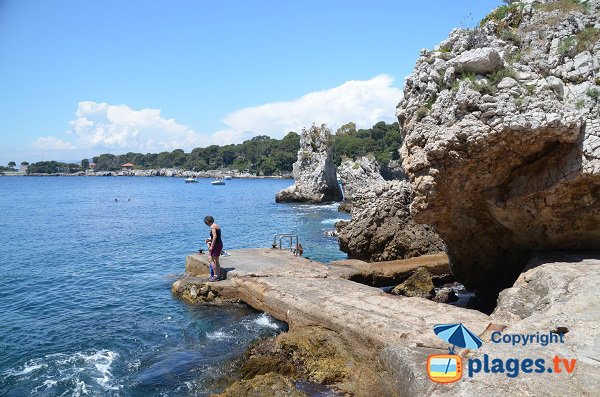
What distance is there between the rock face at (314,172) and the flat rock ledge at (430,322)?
181ft

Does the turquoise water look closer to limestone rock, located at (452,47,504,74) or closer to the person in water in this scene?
the person in water

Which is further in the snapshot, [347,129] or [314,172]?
[347,129]

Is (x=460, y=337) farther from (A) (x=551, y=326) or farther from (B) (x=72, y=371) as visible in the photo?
(B) (x=72, y=371)

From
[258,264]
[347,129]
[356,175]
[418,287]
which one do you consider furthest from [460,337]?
[347,129]

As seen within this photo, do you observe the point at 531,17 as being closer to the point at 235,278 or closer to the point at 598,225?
the point at 598,225

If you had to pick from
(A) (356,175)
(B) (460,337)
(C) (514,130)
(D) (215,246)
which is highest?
(C) (514,130)

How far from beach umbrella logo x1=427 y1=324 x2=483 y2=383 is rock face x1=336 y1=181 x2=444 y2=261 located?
1470 cm

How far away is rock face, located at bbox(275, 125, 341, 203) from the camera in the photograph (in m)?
71.1

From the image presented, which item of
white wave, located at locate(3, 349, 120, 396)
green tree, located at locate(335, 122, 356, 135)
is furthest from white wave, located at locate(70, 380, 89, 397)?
green tree, located at locate(335, 122, 356, 135)

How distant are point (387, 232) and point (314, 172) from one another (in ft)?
159

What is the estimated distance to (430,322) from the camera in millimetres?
Result: 10117

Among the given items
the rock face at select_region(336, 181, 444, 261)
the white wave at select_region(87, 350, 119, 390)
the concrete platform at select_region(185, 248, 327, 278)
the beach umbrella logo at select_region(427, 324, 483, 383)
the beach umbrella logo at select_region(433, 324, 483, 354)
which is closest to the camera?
the beach umbrella logo at select_region(427, 324, 483, 383)

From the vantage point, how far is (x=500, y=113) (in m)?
11.4

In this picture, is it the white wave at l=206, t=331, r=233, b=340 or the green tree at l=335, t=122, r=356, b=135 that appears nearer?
the white wave at l=206, t=331, r=233, b=340
